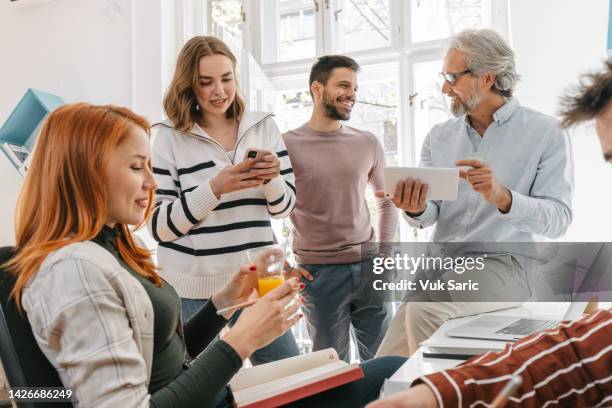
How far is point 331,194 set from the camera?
2.16 m

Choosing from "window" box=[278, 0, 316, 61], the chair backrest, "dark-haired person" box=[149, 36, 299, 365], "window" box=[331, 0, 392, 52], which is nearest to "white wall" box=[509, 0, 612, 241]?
"window" box=[331, 0, 392, 52]

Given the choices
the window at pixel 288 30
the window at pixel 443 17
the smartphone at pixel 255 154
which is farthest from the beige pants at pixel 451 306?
the window at pixel 288 30

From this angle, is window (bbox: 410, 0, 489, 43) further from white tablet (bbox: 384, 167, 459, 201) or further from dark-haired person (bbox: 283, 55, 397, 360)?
white tablet (bbox: 384, 167, 459, 201)

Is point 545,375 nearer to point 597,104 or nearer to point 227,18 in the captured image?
point 597,104

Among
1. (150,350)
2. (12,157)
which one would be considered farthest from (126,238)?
(12,157)

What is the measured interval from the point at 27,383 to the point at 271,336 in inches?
15.5

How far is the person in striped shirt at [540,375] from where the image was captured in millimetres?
659

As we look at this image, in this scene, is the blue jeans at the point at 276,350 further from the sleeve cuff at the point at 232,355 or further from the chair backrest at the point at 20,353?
the chair backrest at the point at 20,353

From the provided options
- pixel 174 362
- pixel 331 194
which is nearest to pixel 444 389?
pixel 174 362

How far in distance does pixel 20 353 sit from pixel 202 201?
88cm

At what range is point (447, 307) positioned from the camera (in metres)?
1.46

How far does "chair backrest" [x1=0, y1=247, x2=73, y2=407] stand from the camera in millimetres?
740

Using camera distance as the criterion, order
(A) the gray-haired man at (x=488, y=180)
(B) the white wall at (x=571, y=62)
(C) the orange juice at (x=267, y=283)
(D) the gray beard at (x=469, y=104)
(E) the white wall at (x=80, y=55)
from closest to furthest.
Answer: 1. (C) the orange juice at (x=267, y=283)
2. (A) the gray-haired man at (x=488, y=180)
3. (D) the gray beard at (x=469, y=104)
4. (B) the white wall at (x=571, y=62)
5. (E) the white wall at (x=80, y=55)

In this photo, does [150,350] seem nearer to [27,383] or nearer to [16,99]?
[27,383]
